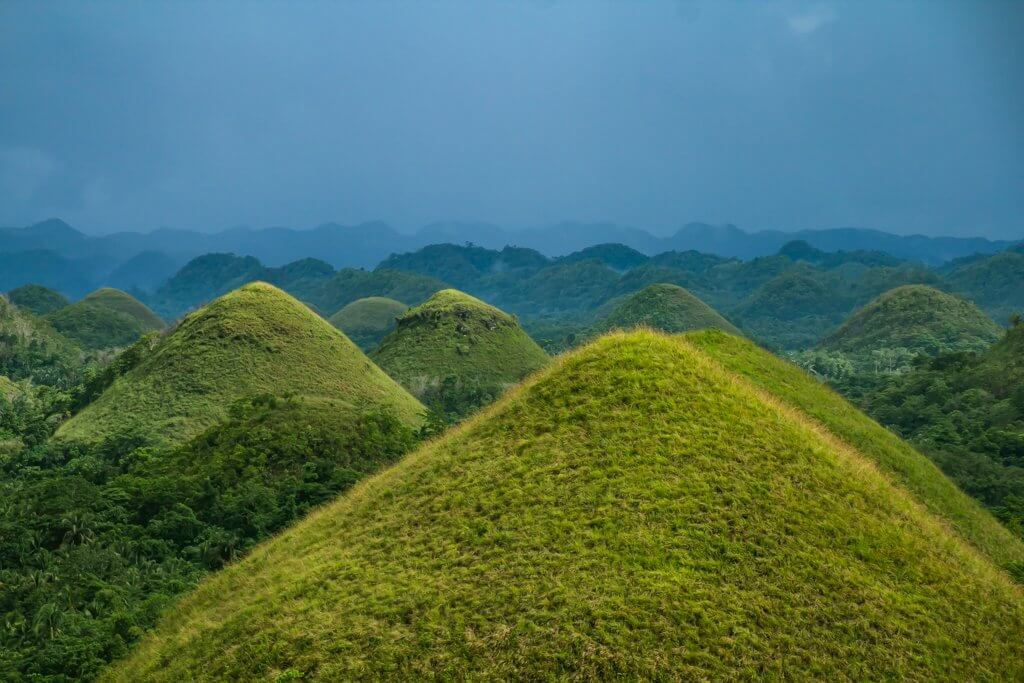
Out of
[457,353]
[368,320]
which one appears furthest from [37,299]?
[457,353]

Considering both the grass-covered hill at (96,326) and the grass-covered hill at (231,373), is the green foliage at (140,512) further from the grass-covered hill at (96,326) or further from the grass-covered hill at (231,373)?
the grass-covered hill at (96,326)

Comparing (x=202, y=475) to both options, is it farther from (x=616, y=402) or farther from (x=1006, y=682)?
(x=1006, y=682)

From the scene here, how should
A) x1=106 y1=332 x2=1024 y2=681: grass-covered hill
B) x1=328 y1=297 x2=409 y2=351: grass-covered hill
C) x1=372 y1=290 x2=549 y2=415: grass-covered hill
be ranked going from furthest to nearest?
x1=328 y1=297 x2=409 y2=351: grass-covered hill, x1=372 y1=290 x2=549 y2=415: grass-covered hill, x1=106 y1=332 x2=1024 y2=681: grass-covered hill

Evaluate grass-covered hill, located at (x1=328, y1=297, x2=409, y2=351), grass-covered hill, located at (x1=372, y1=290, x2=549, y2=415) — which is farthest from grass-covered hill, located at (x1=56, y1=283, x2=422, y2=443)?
grass-covered hill, located at (x1=328, y1=297, x2=409, y2=351)

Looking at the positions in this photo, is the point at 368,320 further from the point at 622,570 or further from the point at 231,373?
the point at 622,570

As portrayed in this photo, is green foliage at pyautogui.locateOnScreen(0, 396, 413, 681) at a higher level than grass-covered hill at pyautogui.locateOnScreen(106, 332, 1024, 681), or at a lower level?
lower

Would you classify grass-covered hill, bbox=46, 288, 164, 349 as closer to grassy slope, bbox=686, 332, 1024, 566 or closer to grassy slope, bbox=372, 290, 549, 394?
grassy slope, bbox=372, 290, 549, 394

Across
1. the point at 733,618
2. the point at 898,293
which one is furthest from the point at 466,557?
the point at 898,293
